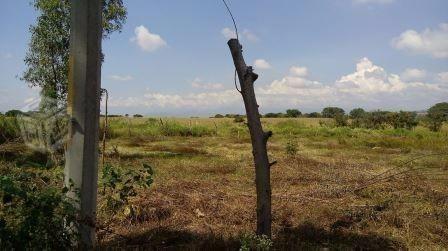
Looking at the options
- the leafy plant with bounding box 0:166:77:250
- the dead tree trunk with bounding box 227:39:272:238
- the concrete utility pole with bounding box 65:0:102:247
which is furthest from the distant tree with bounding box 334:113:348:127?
the leafy plant with bounding box 0:166:77:250

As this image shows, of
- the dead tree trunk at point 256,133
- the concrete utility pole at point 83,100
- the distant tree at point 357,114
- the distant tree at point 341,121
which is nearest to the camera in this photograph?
the concrete utility pole at point 83,100

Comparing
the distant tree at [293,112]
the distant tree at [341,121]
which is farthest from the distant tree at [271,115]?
the distant tree at [341,121]

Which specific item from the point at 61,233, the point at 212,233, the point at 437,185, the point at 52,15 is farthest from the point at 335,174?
the point at 52,15

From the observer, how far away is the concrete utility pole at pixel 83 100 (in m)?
4.19

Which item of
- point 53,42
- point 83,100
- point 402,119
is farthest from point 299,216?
point 402,119

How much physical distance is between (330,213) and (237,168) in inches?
264

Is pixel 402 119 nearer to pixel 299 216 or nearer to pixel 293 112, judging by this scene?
pixel 299 216

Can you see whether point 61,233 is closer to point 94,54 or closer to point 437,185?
point 94,54

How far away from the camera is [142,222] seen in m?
6.06

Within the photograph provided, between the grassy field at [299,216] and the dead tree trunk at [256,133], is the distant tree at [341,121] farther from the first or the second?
the dead tree trunk at [256,133]

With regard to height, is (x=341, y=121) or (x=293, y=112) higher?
(x=293, y=112)

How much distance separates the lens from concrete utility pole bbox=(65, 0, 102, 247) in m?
4.19

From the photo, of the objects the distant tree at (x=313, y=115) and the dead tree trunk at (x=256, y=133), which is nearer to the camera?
the dead tree trunk at (x=256, y=133)

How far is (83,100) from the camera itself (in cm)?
419
